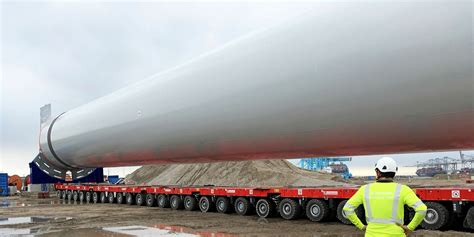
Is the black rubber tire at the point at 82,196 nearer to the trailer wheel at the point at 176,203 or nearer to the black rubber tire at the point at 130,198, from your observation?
the black rubber tire at the point at 130,198

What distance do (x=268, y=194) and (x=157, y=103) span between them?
11.7 ft

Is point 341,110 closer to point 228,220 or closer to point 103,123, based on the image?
point 228,220

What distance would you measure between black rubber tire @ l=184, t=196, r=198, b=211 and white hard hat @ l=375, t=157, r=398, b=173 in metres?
11.0

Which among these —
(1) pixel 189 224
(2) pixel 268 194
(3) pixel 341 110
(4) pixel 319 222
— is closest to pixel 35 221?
(1) pixel 189 224

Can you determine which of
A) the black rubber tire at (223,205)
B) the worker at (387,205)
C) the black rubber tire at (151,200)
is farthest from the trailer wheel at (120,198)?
the worker at (387,205)

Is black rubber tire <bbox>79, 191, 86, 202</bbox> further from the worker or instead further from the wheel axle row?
the worker

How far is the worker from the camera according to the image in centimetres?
389

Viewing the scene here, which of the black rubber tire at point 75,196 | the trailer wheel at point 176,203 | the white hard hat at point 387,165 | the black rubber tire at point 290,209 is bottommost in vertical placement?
the black rubber tire at point 290,209

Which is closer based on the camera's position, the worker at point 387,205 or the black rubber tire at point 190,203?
the worker at point 387,205

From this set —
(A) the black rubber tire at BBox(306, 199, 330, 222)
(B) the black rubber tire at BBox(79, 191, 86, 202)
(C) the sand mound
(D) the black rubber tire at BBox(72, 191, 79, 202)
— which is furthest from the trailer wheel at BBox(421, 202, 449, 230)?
(D) the black rubber tire at BBox(72, 191, 79, 202)

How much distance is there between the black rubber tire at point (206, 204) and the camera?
552 inches

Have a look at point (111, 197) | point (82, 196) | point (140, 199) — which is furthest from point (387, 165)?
point (82, 196)

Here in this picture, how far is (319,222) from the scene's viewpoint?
11.2m

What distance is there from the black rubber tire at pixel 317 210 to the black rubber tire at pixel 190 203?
4.36m
